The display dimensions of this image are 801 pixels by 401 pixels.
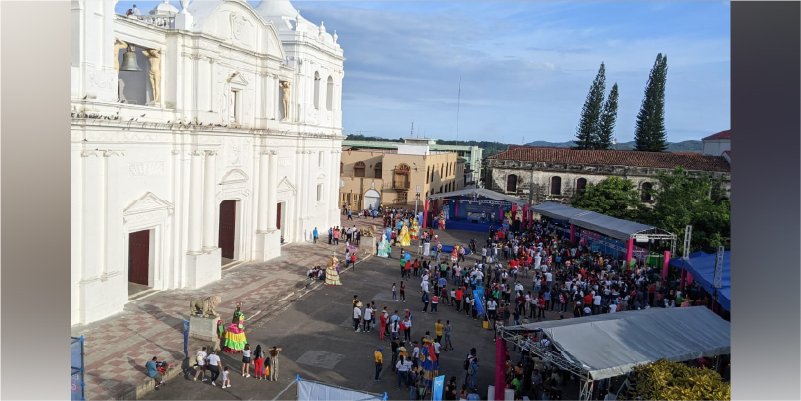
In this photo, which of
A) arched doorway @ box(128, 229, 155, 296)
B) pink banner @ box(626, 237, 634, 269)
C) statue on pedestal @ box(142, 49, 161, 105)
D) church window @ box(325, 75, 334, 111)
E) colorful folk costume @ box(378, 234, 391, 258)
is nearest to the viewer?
statue on pedestal @ box(142, 49, 161, 105)

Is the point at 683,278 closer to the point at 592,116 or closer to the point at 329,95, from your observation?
the point at 329,95

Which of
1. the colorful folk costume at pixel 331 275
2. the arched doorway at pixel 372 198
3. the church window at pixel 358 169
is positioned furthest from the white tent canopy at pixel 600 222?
the church window at pixel 358 169

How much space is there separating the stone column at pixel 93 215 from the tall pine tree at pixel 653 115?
138ft

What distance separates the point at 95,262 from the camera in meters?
15.2

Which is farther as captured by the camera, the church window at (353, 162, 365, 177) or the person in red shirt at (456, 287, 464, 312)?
the church window at (353, 162, 365, 177)

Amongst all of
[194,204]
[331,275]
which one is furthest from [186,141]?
[331,275]

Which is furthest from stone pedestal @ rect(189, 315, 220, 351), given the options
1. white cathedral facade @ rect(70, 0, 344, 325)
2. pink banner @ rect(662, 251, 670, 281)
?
pink banner @ rect(662, 251, 670, 281)

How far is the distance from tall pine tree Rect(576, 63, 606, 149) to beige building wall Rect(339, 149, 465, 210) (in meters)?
14.2

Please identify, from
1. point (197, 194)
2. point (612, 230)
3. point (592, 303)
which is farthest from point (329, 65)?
point (592, 303)

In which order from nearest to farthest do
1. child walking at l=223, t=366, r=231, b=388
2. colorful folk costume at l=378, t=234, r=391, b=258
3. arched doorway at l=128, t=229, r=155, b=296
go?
child walking at l=223, t=366, r=231, b=388
arched doorway at l=128, t=229, r=155, b=296
colorful folk costume at l=378, t=234, r=391, b=258

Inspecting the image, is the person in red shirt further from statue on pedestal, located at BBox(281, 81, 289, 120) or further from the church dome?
the church dome

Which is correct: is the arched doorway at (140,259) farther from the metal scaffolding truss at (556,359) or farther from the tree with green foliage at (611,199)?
the tree with green foliage at (611,199)

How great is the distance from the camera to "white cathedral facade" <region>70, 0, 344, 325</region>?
14898mm
